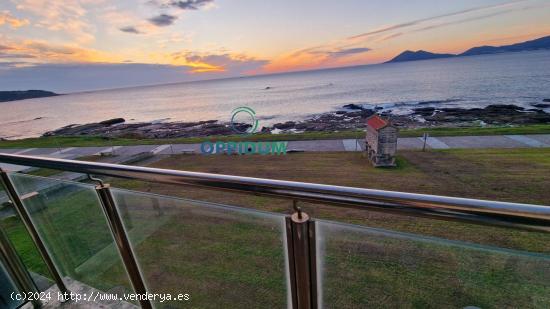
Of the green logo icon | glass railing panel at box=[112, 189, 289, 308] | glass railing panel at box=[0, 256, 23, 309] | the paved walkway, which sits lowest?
the green logo icon

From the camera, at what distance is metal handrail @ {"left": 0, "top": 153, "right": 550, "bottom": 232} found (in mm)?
500

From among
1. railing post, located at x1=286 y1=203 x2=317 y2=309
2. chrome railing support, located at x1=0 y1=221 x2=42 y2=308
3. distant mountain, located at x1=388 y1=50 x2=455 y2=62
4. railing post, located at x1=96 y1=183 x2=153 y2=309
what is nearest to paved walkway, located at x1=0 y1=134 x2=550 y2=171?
chrome railing support, located at x1=0 y1=221 x2=42 y2=308

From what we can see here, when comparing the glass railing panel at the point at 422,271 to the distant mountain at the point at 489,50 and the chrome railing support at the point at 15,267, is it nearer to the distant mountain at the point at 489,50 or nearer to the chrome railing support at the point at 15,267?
the chrome railing support at the point at 15,267

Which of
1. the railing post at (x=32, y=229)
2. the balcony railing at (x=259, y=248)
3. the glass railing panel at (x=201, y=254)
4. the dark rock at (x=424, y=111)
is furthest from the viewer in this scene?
the dark rock at (x=424, y=111)

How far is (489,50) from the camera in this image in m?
127

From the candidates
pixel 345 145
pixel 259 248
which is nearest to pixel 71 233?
pixel 259 248

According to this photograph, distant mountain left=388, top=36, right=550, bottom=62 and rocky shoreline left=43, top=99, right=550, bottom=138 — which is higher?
distant mountain left=388, top=36, right=550, bottom=62

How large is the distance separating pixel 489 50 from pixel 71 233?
17657 cm

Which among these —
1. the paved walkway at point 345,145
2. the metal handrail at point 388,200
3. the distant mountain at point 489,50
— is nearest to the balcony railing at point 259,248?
the metal handrail at point 388,200

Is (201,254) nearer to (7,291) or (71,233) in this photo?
(71,233)

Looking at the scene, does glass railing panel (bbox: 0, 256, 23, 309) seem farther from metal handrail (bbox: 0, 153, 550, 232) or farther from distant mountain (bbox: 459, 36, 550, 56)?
distant mountain (bbox: 459, 36, 550, 56)

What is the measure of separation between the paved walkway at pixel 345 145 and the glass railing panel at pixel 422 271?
1313 centimetres

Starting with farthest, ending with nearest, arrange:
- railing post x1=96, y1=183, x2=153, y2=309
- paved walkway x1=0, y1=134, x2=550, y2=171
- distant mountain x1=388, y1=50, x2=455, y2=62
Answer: distant mountain x1=388, y1=50, x2=455, y2=62 < paved walkway x1=0, y1=134, x2=550, y2=171 < railing post x1=96, y1=183, x2=153, y2=309

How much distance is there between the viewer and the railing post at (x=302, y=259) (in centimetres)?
77
